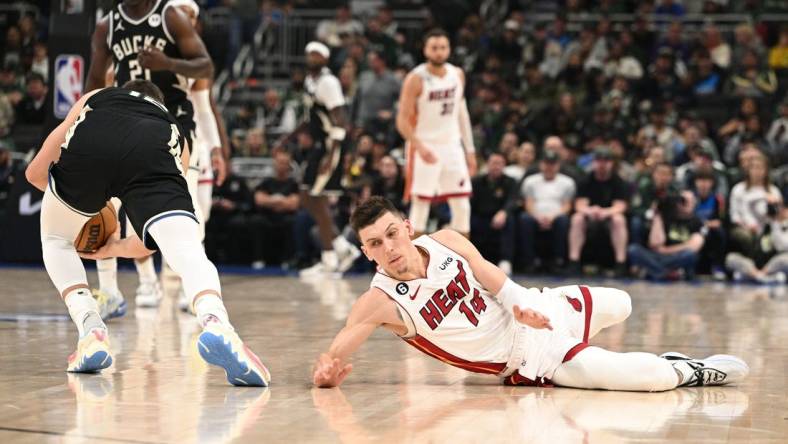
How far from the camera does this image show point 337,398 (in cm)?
527

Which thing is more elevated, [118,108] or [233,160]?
[118,108]

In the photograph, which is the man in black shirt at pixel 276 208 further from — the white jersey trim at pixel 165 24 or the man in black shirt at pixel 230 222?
the white jersey trim at pixel 165 24

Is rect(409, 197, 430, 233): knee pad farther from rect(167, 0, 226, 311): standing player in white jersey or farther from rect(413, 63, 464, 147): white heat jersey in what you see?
rect(167, 0, 226, 311): standing player in white jersey

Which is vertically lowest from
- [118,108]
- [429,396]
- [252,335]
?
[252,335]

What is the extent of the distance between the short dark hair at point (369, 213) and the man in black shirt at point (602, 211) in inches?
338

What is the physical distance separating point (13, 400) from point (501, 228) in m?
9.23

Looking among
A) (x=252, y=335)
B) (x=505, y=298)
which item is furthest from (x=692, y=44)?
(x=505, y=298)

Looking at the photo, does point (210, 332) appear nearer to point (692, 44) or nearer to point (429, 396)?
point (429, 396)

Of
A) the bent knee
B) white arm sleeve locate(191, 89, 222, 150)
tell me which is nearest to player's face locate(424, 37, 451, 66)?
Answer: white arm sleeve locate(191, 89, 222, 150)

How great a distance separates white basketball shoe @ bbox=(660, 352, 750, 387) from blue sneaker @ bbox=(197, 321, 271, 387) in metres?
1.80

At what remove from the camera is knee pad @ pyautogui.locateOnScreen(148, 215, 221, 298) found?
215 inches

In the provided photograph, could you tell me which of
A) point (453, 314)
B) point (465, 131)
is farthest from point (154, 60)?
point (465, 131)

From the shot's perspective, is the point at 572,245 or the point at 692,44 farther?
the point at 692,44

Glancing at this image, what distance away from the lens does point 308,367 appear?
623 cm
